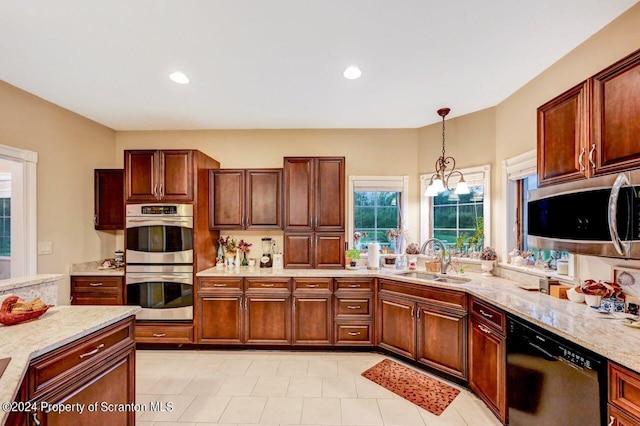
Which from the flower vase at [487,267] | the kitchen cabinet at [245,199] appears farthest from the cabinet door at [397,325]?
the kitchen cabinet at [245,199]

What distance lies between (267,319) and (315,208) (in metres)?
1.45

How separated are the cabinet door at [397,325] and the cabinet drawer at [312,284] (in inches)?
24.9

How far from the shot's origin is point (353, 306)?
10.8ft

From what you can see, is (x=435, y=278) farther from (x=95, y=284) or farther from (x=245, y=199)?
(x=95, y=284)

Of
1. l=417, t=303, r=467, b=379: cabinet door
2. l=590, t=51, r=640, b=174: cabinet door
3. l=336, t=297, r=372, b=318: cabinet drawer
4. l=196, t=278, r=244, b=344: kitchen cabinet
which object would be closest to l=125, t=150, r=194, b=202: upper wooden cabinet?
l=196, t=278, r=244, b=344: kitchen cabinet

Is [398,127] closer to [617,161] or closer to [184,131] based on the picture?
[617,161]

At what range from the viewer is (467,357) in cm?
254

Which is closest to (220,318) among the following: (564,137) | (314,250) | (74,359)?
(314,250)

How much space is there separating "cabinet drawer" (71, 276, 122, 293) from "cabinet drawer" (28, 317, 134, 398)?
1980 millimetres

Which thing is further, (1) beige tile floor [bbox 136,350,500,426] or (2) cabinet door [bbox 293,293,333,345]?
(2) cabinet door [bbox 293,293,333,345]

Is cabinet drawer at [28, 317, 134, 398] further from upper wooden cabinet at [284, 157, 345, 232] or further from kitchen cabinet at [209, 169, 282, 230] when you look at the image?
upper wooden cabinet at [284, 157, 345, 232]

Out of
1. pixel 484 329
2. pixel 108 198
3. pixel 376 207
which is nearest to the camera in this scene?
pixel 484 329

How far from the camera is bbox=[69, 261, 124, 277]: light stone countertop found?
11.0ft

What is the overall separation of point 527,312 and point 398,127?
2772mm
